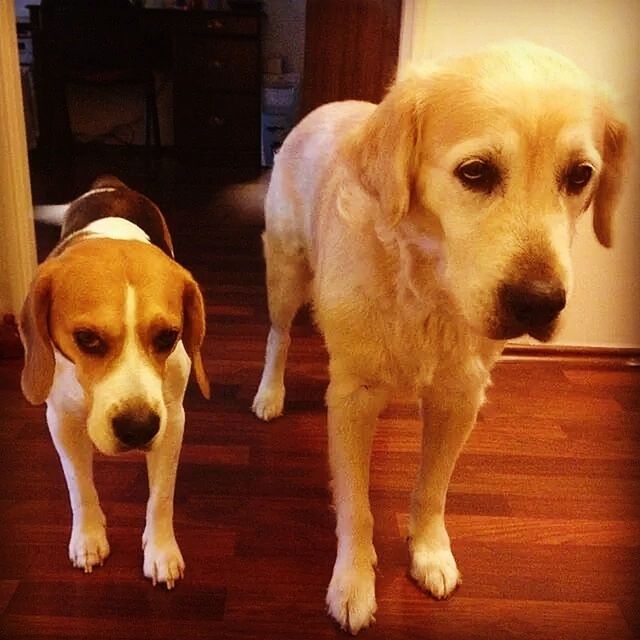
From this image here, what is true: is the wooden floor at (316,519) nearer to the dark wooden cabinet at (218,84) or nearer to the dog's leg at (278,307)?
the dog's leg at (278,307)

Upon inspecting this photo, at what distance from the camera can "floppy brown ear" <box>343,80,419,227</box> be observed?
1238 millimetres

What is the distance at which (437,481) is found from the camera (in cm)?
167

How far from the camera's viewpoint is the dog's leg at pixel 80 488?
155 centimetres

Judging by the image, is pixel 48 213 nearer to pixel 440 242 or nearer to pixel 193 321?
pixel 193 321

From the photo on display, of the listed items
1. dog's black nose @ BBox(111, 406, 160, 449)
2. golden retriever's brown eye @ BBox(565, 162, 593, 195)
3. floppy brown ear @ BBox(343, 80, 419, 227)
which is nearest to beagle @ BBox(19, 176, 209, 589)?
dog's black nose @ BBox(111, 406, 160, 449)

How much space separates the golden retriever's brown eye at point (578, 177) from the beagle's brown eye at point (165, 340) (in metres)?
0.76

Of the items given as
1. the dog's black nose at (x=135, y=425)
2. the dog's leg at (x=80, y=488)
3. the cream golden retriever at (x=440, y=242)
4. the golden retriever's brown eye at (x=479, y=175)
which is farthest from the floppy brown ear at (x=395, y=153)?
the dog's leg at (x=80, y=488)

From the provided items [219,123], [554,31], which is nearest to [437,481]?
[554,31]

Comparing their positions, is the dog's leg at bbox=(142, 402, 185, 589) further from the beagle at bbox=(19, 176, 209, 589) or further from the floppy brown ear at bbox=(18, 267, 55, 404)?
the floppy brown ear at bbox=(18, 267, 55, 404)

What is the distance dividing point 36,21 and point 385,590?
19.0 feet

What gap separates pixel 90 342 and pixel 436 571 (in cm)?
93

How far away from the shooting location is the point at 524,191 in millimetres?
1149

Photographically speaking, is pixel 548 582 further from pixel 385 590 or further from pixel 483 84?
pixel 483 84

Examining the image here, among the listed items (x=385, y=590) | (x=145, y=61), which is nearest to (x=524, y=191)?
(x=385, y=590)
